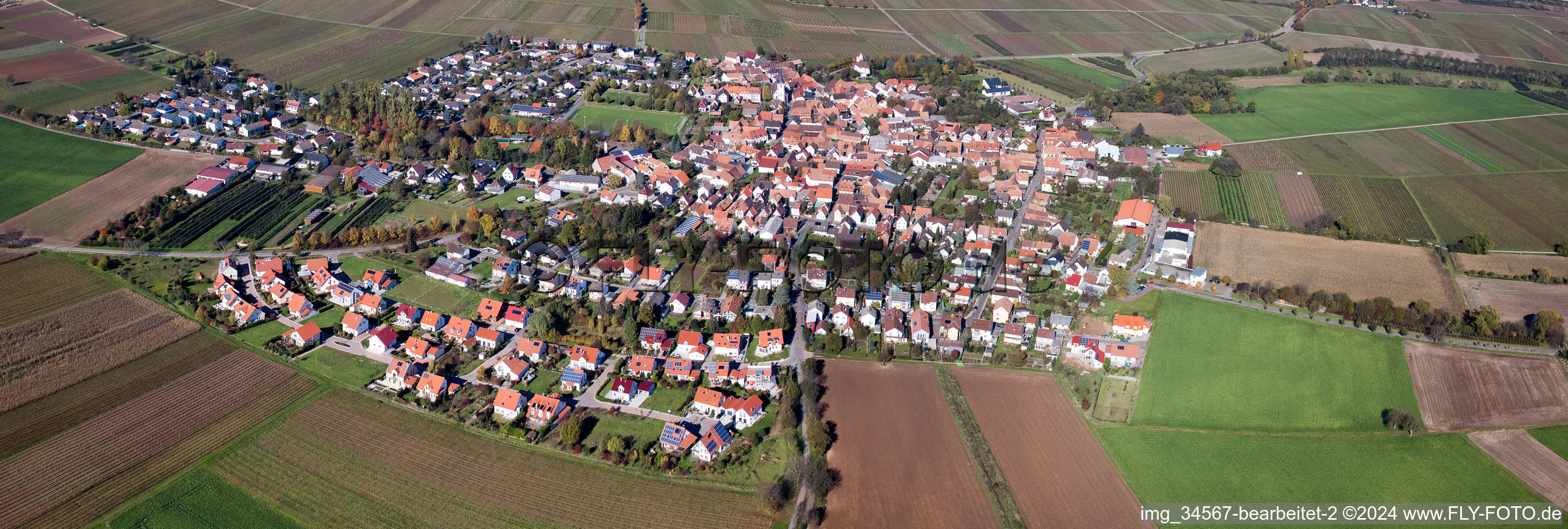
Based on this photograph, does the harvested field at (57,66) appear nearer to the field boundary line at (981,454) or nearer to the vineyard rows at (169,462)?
the vineyard rows at (169,462)

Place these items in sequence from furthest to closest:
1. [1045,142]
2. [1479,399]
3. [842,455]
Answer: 1. [1045,142]
2. [1479,399]
3. [842,455]

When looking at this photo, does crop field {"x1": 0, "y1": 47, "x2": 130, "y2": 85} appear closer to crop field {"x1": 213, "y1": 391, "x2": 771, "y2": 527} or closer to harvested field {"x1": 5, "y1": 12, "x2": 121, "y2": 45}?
harvested field {"x1": 5, "y1": 12, "x2": 121, "y2": 45}

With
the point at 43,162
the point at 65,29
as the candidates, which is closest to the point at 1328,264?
the point at 43,162

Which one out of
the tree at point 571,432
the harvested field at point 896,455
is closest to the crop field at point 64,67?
the tree at point 571,432

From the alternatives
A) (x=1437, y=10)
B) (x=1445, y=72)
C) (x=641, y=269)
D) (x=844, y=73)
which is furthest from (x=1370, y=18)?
(x=641, y=269)

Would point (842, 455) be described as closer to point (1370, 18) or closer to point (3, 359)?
point (3, 359)

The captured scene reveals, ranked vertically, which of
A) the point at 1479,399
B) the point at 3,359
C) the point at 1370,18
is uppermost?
the point at 1370,18

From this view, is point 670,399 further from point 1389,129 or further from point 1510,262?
point 1389,129
